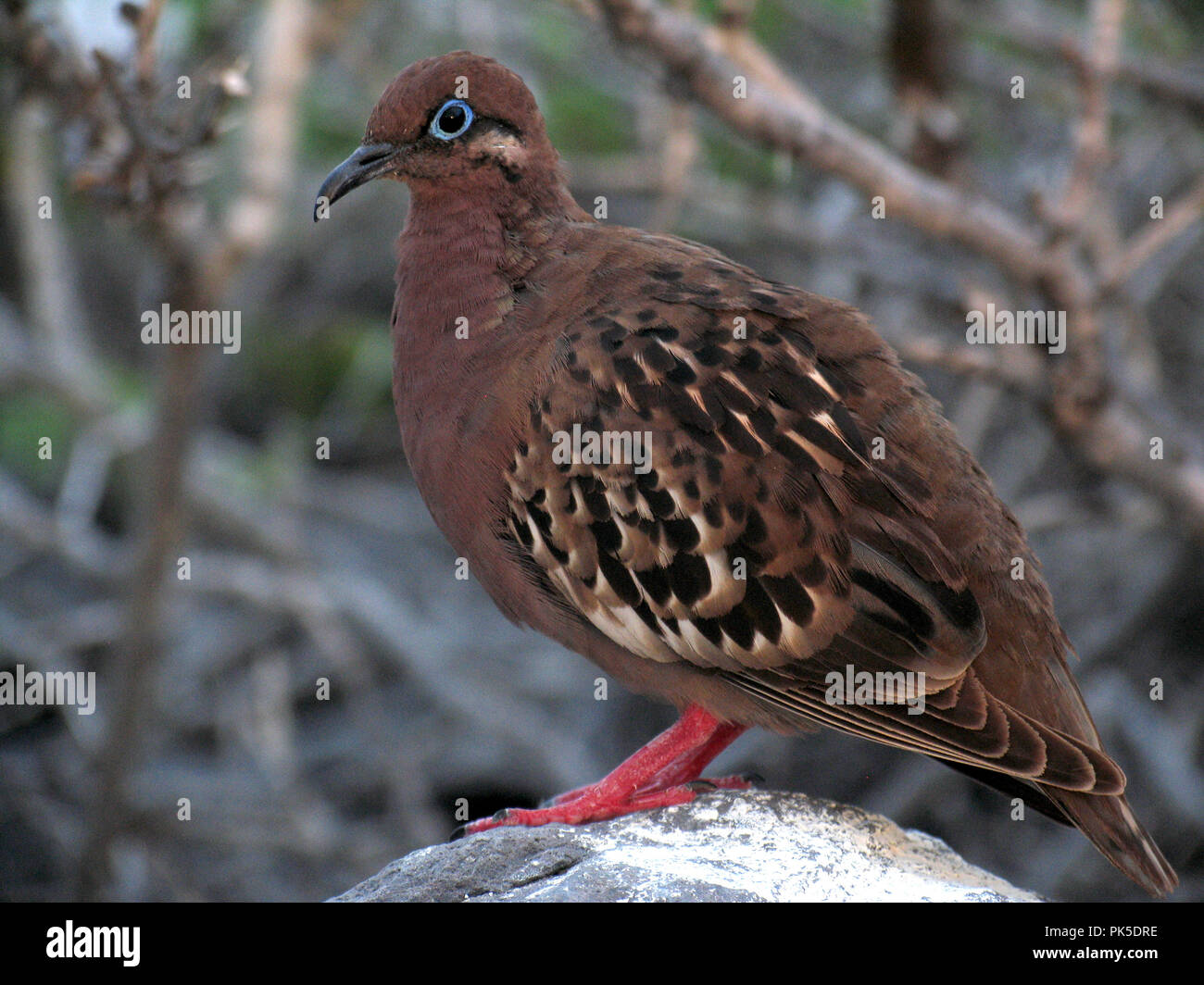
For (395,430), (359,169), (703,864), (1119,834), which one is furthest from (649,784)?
(395,430)

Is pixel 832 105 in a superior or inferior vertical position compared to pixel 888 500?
superior

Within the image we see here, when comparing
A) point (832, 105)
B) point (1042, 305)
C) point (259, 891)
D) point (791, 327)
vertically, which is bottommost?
point (259, 891)

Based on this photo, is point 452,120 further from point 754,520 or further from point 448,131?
point 754,520

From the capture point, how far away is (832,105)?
942 centimetres

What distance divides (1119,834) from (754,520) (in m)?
1.25

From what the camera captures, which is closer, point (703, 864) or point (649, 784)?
point (703, 864)

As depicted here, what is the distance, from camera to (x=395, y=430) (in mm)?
9875

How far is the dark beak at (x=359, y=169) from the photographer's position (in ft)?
13.2

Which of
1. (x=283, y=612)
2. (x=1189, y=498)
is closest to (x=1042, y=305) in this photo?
(x=1189, y=498)

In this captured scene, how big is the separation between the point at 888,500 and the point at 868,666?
0.44 m

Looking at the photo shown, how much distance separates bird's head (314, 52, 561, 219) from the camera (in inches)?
159

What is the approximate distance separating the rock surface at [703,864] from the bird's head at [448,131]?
6.10 feet

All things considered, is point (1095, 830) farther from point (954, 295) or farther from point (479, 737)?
point (479, 737)

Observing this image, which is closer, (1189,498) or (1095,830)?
(1095,830)
